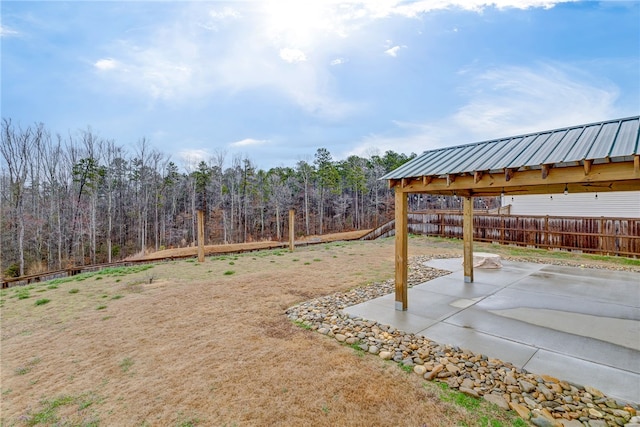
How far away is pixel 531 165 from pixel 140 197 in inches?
1144

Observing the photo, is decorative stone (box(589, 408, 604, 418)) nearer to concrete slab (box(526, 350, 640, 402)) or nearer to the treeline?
concrete slab (box(526, 350, 640, 402))

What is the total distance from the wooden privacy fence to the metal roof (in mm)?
9343

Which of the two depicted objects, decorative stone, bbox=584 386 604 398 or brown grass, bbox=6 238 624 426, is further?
decorative stone, bbox=584 386 604 398

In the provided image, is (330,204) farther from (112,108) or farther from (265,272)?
(265,272)

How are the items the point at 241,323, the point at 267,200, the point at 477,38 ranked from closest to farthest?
the point at 241,323
the point at 477,38
the point at 267,200

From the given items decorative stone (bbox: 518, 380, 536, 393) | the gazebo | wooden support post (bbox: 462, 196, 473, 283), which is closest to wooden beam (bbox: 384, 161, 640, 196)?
the gazebo

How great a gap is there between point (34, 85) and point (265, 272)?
13842 mm

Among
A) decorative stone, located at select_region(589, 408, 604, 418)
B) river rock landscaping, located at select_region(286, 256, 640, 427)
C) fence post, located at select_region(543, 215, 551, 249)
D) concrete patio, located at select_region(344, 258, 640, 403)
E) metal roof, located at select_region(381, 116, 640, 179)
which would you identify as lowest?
concrete patio, located at select_region(344, 258, 640, 403)

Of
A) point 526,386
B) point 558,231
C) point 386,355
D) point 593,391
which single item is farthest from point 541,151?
point 558,231

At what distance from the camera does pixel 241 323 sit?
4.59 meters

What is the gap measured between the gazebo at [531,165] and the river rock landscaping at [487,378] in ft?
4.00

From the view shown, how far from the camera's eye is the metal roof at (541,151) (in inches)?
131

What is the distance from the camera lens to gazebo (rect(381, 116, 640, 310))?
3260 millimetres

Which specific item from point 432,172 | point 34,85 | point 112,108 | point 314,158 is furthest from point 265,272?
point 314,158
